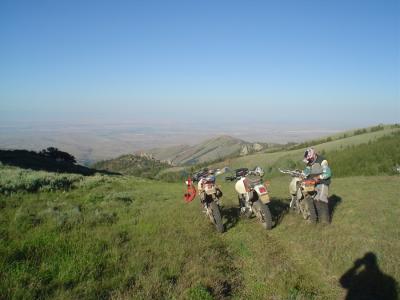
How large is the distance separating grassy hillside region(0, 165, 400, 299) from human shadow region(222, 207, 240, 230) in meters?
0.06

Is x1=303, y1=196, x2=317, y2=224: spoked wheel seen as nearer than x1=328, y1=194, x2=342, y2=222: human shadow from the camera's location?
Yes

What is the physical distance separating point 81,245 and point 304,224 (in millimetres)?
6186

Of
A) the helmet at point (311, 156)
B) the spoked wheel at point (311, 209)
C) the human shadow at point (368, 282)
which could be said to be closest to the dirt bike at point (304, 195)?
the spoked wheel at point (311, 209)

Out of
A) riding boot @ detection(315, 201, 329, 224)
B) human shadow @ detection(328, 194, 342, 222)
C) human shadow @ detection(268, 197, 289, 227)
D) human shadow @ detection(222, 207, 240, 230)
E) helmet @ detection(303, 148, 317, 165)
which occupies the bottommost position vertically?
human shadow @ detection(222, 207, 240, 230)

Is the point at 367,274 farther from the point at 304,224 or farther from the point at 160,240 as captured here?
the point at 160,240

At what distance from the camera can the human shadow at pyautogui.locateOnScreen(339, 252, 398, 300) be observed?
19.7 feet

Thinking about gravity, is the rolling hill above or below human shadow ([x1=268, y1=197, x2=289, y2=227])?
above

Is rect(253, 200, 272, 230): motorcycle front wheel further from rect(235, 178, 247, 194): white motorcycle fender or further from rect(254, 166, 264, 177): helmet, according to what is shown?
rect(254, 166, 264, 177): helmet

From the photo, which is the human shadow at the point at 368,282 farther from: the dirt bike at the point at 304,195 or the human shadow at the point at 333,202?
the human shadow at the point at 333,202

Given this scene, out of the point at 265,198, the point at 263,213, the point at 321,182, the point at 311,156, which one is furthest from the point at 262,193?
the point at 311,156

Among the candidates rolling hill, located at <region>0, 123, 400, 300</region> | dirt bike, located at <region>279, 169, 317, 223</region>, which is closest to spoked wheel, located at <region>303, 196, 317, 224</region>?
dirt bike, located at <region>279, 169, 317, 223</region>

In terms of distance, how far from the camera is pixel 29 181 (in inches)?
627

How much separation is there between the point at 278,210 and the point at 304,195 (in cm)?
210

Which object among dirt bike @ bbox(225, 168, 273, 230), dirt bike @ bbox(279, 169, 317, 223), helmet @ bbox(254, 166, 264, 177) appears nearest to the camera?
dirt bike @ bbox(225, 168, 273, 230)
